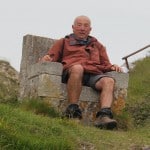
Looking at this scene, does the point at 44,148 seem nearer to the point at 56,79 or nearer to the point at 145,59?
the point at 56,79

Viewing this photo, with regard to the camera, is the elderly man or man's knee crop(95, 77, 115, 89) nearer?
the elderly man

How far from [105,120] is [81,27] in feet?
5.66

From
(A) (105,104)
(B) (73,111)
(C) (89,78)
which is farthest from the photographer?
(C) (89,78)

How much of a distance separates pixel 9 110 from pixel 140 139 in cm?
167

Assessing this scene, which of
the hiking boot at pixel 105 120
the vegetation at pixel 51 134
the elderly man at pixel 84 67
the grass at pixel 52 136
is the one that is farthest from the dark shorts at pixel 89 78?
the grass at pixel 52 136

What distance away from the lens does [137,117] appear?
1111cm

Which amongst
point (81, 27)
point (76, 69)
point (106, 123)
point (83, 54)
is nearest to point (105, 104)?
point (106, 123)

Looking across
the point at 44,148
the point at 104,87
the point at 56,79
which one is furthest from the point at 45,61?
the point at 44,148

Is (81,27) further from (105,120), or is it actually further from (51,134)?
(51,134)

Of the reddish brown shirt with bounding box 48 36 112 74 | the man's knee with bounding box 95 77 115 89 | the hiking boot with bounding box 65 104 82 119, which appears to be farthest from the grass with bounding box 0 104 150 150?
the reddish brown shirt with bounding box 48 36 112 74

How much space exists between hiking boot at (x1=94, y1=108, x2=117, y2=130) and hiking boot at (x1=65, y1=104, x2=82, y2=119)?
0.90ft

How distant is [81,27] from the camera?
9.84 meters

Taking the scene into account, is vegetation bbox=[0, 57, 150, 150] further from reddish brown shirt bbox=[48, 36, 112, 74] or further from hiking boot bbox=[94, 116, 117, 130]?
reddish brown shirt bbox=[48, 36, 112, 74]

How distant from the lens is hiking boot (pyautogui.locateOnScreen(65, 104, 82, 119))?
8992 mm
